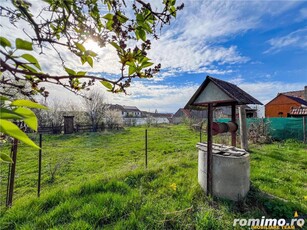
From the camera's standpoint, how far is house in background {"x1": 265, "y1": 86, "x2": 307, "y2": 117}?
25487 millimetres

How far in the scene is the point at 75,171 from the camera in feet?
21.9

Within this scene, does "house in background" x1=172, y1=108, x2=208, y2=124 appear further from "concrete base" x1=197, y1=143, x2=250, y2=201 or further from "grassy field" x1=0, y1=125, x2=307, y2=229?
"concrete base" x1=197, y1=143, x2=250, y2=201

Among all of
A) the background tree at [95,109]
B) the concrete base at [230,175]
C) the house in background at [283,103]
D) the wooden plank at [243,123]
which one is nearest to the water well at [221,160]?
the concrete base at [230,175]

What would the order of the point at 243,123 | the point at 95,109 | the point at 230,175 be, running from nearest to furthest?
1. the point at 230,175
2. the point at 243,123
3. the point at 95,109

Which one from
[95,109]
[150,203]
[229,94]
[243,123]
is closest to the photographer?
[150,203]

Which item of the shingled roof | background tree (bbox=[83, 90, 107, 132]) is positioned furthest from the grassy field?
background tree (bbox=[83, 90, 107, 132])

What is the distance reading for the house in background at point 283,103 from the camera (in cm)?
2549

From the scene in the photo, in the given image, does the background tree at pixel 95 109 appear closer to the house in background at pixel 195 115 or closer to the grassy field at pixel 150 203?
the house in background at pixel 195 115

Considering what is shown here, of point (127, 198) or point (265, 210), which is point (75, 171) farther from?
point (265, 210)

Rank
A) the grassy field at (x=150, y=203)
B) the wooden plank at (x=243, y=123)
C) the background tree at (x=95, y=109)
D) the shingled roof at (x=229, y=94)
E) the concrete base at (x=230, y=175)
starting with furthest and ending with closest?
the background tree at (x=95, y=109) → the wooden plank at (x=243, y=123) → the concrete base at (x=230, y=175) → the shingled roof at (x=229, y=94) → the grassy field at (x=150, y=203)

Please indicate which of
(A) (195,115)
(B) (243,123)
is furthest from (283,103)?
(B) (243,123)

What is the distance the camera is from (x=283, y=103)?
1069 inches

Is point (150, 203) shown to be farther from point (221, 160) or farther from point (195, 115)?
point (195, 115)

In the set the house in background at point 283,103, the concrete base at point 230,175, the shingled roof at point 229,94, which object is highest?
the house in background at point 283,103
